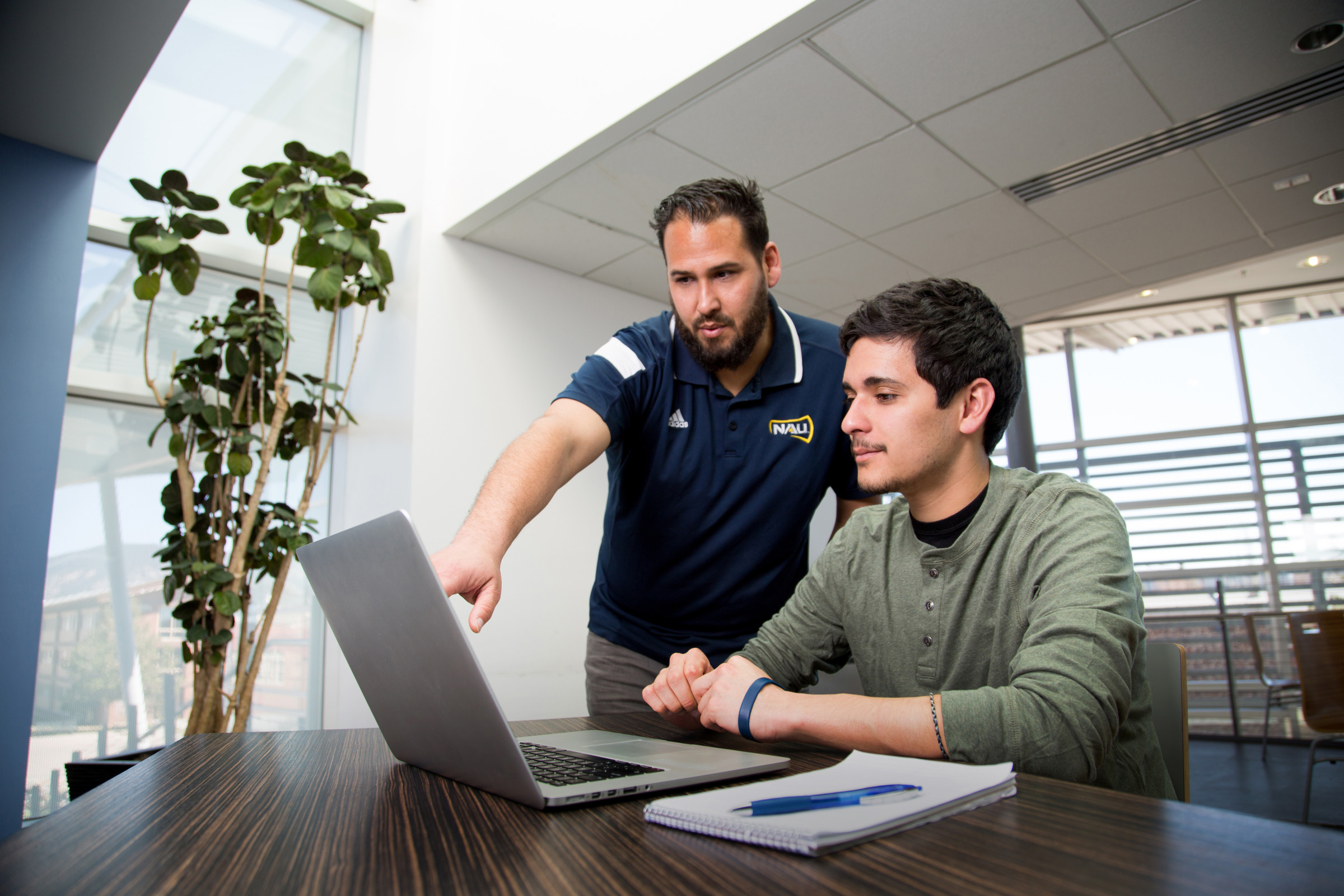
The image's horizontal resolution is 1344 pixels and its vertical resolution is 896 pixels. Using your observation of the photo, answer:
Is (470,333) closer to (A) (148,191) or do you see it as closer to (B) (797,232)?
(A) (148,191)

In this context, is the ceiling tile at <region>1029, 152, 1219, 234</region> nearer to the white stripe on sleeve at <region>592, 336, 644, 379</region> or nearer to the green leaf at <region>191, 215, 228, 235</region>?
the white stripe on sleeve at <region>592, 336, 644, 379</region>

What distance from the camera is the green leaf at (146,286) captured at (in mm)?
2814

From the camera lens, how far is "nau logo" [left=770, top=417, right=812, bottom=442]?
1.53 m

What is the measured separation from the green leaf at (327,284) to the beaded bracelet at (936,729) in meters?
2.86

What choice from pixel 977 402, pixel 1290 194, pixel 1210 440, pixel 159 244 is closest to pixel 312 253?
pixel 159 244

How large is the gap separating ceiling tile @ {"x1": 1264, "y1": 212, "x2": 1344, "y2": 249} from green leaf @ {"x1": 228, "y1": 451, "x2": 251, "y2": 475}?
4.85 metres

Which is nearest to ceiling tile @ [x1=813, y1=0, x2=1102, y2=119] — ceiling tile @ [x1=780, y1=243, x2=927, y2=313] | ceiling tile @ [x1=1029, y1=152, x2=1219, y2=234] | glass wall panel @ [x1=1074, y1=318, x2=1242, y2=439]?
ceiling tile @ [x1=1029, y1=152, x2=1219, y2=234]

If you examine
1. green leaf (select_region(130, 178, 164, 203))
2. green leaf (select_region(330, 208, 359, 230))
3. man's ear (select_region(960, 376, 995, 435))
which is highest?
green leaf (select_region(130, 178, 164, 203))

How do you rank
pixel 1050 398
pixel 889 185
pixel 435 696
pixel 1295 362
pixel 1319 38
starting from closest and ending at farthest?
pixel 435 696 → pixel 1319 38 → pixel 889 185 → pixel 1295 362 → pixel 1050 398

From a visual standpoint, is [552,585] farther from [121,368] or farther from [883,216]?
[883,216]

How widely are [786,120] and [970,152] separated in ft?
2.58

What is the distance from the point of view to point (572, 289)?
4.09 meters

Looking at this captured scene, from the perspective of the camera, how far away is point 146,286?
282cm

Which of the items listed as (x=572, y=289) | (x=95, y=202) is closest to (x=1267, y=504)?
(x=572, y=289)
